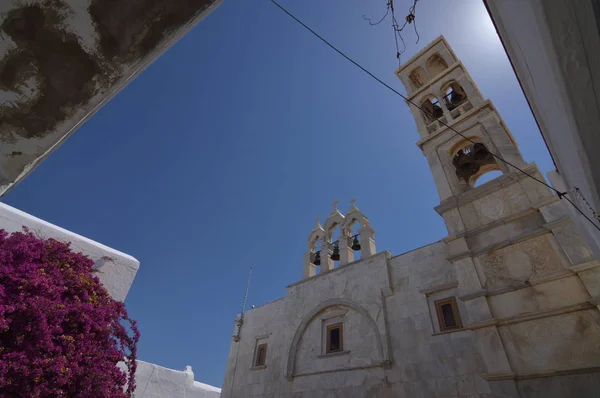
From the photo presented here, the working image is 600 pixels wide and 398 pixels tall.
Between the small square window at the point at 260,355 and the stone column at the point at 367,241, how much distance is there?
4966mm

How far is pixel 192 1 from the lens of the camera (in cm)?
151

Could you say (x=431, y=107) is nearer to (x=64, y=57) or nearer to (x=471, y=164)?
(x=471, y=164)

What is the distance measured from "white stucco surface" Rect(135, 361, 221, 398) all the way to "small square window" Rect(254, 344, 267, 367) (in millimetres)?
2504

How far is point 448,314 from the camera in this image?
7.16 m

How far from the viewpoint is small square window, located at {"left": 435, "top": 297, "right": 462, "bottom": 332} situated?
6.95 metres

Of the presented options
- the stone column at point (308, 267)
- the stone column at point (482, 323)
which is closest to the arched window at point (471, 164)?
the stone column at point (482, 323)

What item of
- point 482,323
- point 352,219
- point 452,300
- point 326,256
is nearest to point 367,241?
point 352,219

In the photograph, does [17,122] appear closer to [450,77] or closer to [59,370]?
[59,370]

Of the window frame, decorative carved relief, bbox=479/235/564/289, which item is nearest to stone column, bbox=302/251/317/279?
the window frame

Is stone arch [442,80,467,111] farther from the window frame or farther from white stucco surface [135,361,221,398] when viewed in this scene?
white stucco surface [135,361,221,398]

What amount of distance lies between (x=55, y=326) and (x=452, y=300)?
7.94 metres

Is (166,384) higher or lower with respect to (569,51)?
higher

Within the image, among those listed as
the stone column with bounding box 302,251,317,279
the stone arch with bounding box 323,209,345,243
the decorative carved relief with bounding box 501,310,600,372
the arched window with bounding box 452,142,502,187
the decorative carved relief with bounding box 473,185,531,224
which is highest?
the stone arch with bounding box 323,209,345,243

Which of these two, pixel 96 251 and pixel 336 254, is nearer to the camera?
pixel 96 251
